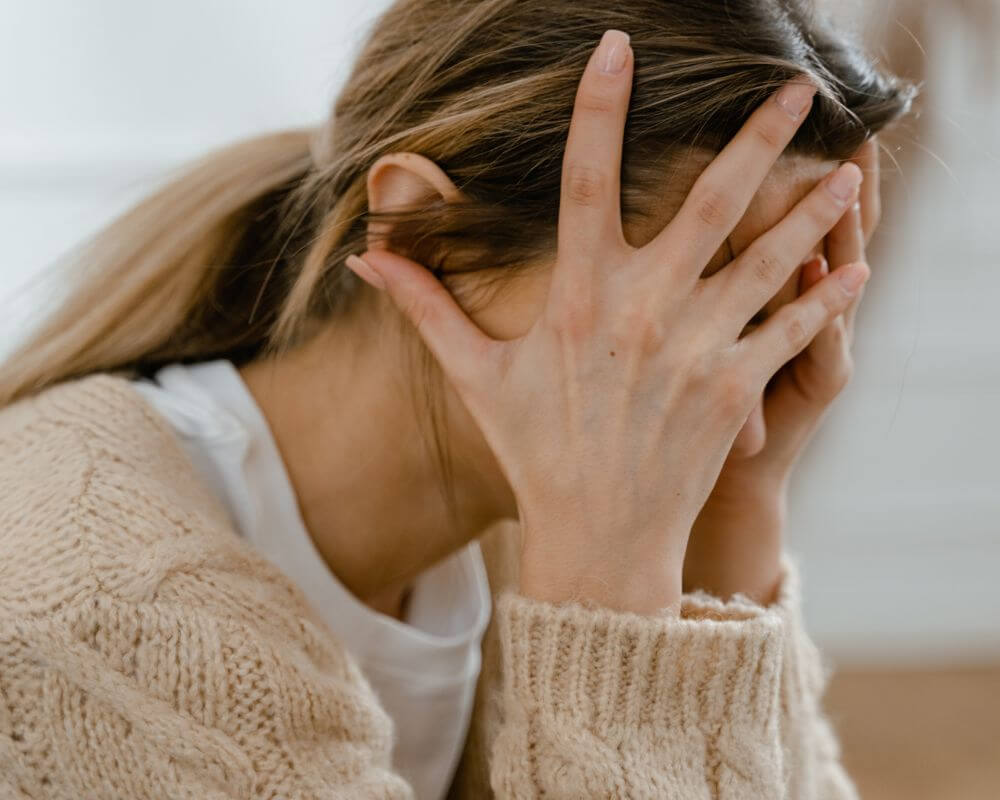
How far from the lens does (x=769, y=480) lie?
104 centimetres

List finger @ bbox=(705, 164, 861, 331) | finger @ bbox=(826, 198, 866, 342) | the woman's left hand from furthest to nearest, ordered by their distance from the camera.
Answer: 1. the woman's left hand
2. finger @ bbox=(826, 198, 866, 342)
3. finger @ bbox=(705, 164, 861, 331)

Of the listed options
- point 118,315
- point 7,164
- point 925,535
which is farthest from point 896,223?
point 7,164

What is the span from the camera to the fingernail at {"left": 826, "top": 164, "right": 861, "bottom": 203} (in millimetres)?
802

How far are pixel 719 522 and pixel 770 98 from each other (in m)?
0.44

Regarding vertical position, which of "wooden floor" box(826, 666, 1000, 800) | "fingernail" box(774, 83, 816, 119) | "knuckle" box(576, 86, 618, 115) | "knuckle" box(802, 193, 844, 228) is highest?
"knuckle" box(576, 86, 618, 115)

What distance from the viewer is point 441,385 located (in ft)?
2.88

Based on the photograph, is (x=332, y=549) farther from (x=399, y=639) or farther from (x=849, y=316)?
(x=849, y=316)

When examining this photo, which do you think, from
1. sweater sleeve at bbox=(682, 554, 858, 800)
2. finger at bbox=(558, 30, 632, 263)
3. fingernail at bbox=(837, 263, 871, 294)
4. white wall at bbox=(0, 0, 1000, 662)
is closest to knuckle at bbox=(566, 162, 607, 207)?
finger at bbox=(558, 30, 632, 263)

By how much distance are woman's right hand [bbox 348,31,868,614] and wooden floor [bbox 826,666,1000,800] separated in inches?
49.3

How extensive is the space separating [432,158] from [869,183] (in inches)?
15.9

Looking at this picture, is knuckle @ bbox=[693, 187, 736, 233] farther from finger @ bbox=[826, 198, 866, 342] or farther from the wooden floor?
the wooden floor

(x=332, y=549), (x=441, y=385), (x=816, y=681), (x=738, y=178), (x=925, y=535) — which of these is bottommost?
(x=925, y=535)

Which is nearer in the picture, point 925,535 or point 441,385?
point 441,385

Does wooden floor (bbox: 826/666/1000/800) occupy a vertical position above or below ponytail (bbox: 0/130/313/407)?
below
